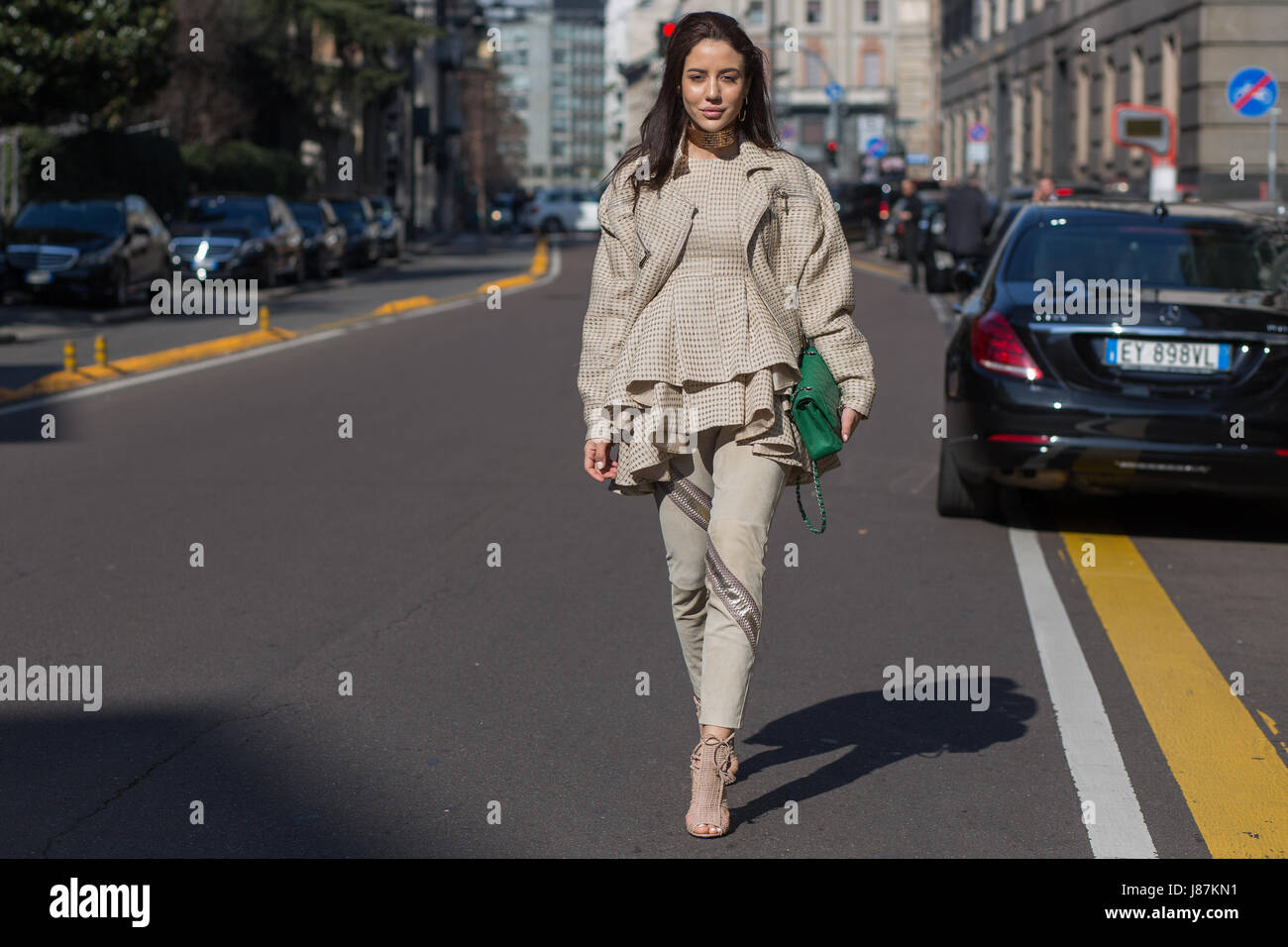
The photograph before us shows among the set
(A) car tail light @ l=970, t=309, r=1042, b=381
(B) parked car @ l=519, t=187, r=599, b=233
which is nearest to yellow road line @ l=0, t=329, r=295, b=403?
(A) car tail light @ l=970, t=309, r=1042, b=381

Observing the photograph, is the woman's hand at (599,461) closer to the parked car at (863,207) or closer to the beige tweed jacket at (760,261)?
the beige tweed jacket at (760,261)

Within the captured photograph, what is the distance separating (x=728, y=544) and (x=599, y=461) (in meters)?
0.38

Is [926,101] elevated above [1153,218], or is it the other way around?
[926,101]

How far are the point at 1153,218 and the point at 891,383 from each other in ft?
23.3

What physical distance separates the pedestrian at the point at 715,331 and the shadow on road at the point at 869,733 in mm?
544

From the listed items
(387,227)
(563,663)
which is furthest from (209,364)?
(387,227)

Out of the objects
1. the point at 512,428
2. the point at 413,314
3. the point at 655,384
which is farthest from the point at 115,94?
the point at 655,384

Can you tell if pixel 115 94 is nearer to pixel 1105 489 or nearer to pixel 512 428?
A: pixel 512 428

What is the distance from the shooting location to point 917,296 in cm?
3064

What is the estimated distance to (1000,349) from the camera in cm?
873

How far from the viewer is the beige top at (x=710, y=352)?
441 centimetres

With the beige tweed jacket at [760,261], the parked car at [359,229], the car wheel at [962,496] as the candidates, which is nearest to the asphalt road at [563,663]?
the car wheel at [962,496]

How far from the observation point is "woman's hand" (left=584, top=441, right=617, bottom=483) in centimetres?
454

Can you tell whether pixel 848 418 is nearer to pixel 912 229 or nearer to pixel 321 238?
pixel 912 229
